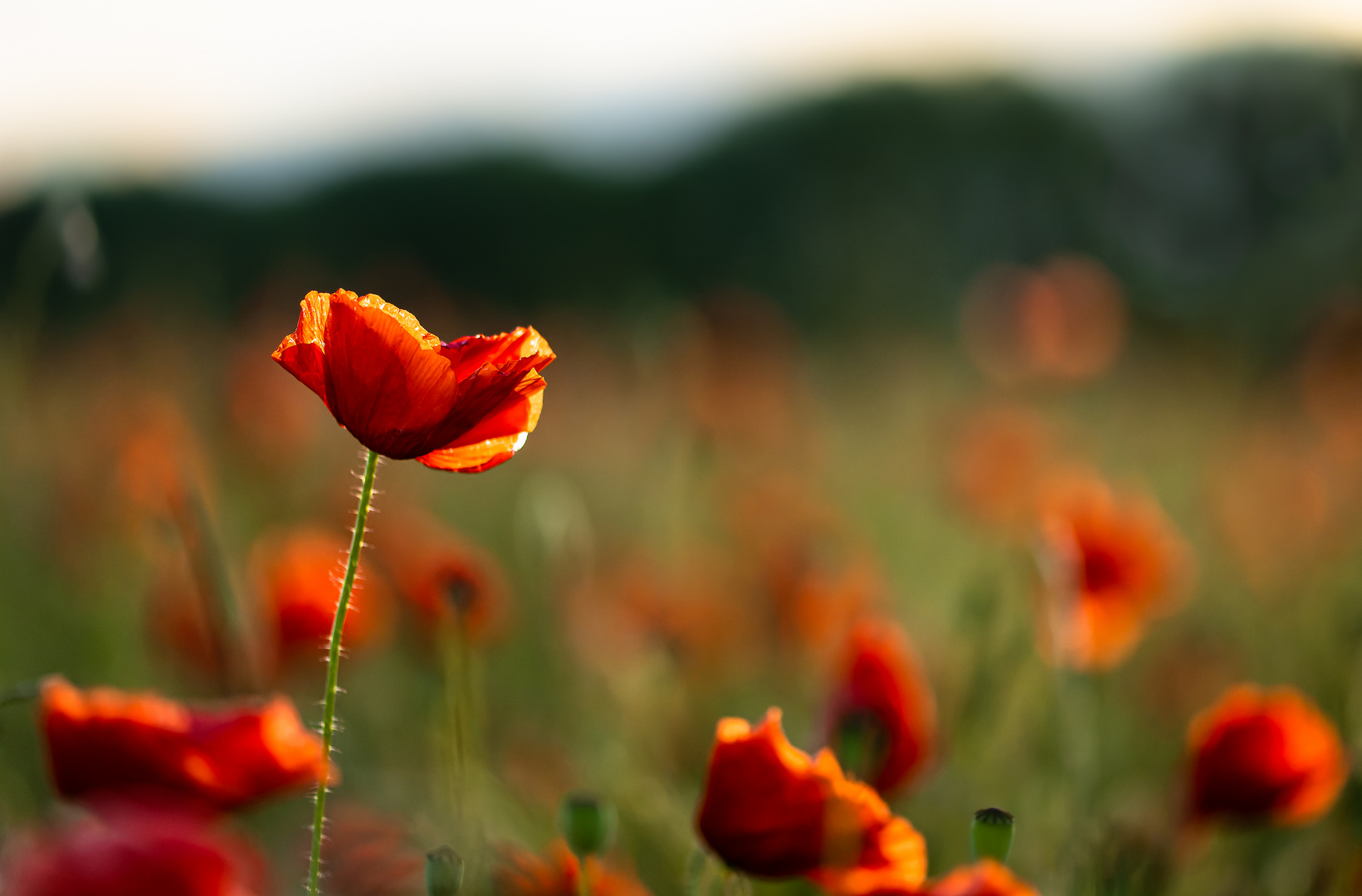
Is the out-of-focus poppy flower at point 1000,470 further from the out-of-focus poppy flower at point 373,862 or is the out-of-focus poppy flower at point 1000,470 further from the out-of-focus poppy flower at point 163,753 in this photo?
the out-of-focus poppy flower at point 163,753

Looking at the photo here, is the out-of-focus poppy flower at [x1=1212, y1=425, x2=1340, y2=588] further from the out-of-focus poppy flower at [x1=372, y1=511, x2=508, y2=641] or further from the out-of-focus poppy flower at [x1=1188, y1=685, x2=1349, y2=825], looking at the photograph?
the out-of-focus poppy flower at [x1=372, y1=511, x2=508, y2=641]

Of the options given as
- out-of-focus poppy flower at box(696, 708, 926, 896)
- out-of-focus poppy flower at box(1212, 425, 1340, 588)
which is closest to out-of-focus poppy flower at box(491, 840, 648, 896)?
out-of-focus poppy flower at box(696, 708, 926, 896)

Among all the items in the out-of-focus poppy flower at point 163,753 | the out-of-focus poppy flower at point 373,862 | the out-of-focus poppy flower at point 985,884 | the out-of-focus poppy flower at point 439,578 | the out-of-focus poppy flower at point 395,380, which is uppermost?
the out-of-focus poppy flower at point 395,380

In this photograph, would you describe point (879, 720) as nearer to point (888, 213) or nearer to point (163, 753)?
point (163, 753)

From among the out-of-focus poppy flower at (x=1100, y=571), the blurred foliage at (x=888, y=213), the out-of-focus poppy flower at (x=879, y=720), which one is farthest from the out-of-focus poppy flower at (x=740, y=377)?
the out-of-focus poppy flower at (x=879, y=720)

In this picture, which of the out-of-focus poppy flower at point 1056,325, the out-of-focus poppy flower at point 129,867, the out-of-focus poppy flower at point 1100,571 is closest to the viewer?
the out-of-focus poppy flower at point 129,867

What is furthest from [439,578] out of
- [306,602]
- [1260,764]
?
[1260,764]

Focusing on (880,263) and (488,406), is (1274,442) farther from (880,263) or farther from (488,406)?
(488,406)
